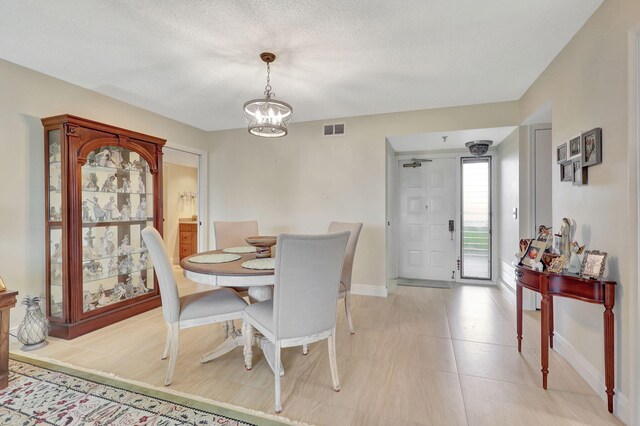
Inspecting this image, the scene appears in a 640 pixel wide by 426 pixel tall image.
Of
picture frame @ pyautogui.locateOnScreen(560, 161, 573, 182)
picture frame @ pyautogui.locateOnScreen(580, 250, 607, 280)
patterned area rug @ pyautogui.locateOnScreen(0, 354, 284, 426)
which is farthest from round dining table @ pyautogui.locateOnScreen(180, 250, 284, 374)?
picture frame @ pyautogui.locateOnScreen(560, 161, 573, 182)

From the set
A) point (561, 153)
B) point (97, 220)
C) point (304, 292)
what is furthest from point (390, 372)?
point (97, 220)

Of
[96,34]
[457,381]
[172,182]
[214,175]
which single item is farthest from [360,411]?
[172,182]

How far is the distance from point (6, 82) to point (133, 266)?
6.61 feet

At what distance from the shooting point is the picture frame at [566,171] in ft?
7.08

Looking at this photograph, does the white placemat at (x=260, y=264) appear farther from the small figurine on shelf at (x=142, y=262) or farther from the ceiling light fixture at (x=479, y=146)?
the ceiling light fixture at (x=479, y=146)

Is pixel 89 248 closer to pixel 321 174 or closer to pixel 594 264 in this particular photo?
pixel 321 174

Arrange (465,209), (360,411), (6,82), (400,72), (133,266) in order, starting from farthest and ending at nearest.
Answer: (465,209), (133,266), (400,72), (6,82), (360,411)

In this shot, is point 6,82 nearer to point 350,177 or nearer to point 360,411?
point 350,177

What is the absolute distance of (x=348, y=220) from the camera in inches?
161

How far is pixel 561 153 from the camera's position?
91.0 inches

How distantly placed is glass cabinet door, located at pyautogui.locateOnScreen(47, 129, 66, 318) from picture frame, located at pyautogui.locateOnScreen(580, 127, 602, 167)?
4226 millimetres

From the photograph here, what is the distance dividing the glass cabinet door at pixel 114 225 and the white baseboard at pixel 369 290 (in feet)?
8.53

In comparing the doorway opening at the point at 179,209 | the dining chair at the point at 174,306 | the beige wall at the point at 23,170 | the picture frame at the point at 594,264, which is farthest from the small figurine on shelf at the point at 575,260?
the doorway opening at the point at 179,209

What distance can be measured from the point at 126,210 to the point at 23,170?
35.4 inches
